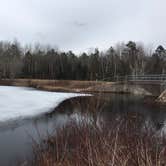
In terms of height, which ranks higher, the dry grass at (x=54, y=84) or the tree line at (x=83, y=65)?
the tree line at (x=83, y=65)

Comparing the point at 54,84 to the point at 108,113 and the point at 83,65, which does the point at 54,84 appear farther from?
the point at 108,113

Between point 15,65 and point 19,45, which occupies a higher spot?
point 19,45

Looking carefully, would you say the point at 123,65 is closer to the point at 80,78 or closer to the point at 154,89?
the point at 80,78

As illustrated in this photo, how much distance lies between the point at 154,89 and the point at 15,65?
118ft

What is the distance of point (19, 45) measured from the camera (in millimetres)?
81250

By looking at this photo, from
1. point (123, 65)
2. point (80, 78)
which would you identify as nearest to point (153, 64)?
point (123, 65)

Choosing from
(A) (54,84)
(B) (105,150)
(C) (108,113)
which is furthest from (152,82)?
(B) (105,150)

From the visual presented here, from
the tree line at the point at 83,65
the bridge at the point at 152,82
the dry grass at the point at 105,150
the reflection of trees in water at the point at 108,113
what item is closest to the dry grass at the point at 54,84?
Result: the tree line at the point at 83,65

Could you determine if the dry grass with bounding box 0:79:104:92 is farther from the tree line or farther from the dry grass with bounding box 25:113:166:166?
the dry grass with bounding box 25:113:166:166

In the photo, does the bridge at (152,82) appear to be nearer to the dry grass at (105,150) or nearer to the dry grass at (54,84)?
the dry grass at (54,84)

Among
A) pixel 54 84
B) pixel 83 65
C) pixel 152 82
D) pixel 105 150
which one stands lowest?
pixel 54 84

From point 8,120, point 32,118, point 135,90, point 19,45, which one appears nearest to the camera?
point 8,120

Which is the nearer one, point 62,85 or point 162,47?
point 62,85

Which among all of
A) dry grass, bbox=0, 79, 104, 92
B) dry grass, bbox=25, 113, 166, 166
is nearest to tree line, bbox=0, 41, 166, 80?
dry grass, bbox=0, 79, 104, 92
